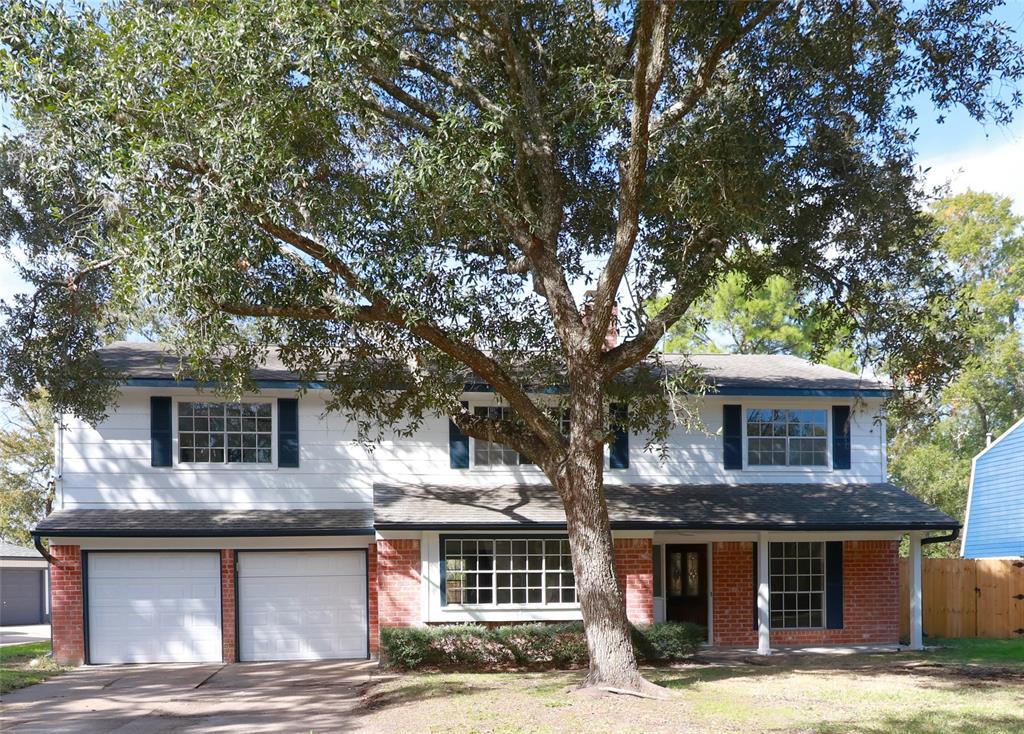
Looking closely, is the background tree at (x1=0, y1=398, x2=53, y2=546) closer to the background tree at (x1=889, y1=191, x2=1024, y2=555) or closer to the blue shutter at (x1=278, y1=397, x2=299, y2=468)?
the blue shutter at (x1=278, y1=397, x2=299, y2=468)

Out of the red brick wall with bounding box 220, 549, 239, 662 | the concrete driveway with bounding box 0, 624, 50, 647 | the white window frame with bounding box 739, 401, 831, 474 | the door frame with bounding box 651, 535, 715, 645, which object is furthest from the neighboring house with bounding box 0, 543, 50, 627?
the white window frame with bounding box 739, 401, 831, 474

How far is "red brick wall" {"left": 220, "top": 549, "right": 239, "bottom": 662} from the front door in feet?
26.0

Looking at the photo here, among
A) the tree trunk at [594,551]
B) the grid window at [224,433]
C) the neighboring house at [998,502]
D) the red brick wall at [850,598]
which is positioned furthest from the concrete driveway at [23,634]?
the neighboring house at [998,502]

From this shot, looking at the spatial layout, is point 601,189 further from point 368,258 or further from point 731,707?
point 731,707

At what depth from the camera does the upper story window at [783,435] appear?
19.0m

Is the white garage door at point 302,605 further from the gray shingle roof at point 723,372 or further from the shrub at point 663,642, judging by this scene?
the shrub at point 663,642

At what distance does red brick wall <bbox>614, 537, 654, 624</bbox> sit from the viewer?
1688cm

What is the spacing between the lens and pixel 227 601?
17.3m

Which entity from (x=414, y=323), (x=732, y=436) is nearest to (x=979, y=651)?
(x=732, y=436)

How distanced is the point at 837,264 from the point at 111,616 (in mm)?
13060

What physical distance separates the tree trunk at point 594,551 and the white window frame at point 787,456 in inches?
262

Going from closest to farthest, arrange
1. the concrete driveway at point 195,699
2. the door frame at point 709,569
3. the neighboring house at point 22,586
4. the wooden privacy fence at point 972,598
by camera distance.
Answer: the concrete driveway at point 195,699 < the door frame at point 709,569 < the wooden privacy fence at point 972,598 < the neighboring house at point 22,586

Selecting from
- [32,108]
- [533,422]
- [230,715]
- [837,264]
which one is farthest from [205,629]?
[837,264]

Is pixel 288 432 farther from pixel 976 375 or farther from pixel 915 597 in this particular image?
pixel 976 375
